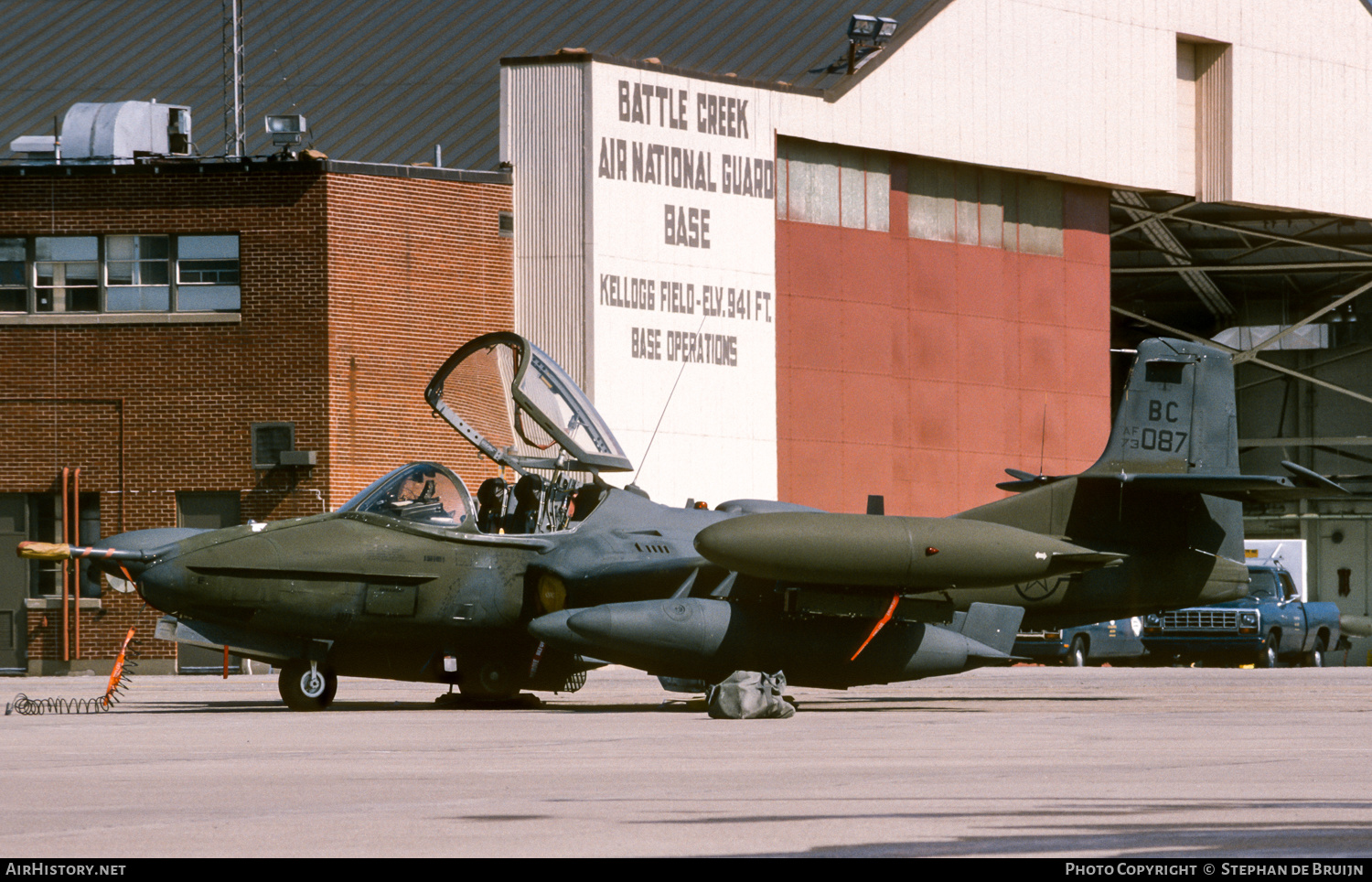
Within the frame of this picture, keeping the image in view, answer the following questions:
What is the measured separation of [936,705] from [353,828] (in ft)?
42.4

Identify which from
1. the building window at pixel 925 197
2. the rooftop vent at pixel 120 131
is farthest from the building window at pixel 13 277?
the building window at pixel 925 197

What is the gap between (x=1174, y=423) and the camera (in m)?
20.9

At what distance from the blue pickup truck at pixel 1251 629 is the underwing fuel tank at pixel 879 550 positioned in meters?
17.4

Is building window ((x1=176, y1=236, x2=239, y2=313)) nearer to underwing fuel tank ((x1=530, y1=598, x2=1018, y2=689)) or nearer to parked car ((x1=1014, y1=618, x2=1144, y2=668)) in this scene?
parked car ((x1=1014, y1=618, x2=1144, y2=668))

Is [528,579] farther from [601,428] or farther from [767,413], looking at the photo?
[767,413]

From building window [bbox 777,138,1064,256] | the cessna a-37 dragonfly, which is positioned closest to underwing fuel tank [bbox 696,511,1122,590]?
the cessna a-37 dragonfly

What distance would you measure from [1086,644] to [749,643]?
19.8 metres

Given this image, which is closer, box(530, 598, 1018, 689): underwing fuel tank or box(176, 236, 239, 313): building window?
box(530, 598, 1018, 689): underwing fuel tank

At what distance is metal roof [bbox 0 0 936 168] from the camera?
41.8m

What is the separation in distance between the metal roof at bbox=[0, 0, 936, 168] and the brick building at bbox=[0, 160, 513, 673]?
6056 millimetres

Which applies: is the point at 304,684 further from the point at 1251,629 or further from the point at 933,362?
the point at 933,362

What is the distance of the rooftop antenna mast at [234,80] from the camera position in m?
37.9

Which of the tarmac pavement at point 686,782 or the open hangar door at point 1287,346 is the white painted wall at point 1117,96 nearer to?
the open hangar door at point 1287,346

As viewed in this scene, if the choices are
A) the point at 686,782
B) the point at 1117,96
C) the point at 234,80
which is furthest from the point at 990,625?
the point at 1117,96
